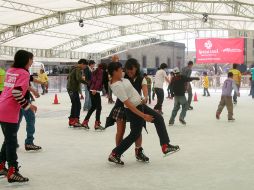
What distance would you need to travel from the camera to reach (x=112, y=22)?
103ft

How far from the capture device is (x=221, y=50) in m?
29.0

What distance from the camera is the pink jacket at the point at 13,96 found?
386 centimetres

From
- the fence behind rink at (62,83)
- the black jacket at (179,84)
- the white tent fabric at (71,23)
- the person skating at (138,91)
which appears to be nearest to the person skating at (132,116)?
the person skating at (138,91)

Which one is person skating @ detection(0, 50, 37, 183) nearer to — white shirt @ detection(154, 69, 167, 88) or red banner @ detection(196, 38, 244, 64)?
white shirt @ detection(154, 69, 167, 88)

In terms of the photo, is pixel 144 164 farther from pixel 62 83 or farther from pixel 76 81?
pixel 62 83

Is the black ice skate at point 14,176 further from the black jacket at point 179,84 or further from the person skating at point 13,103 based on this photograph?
the black jacket at point 179,84

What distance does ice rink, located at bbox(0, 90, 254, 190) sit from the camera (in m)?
3.98

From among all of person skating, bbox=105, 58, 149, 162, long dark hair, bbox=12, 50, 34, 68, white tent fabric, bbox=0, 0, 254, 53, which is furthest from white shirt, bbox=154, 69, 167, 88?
white tent fabric, bbox=0, 0, 254, 53

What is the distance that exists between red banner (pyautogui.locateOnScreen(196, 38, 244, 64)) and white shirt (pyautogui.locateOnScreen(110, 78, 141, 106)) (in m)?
25.3

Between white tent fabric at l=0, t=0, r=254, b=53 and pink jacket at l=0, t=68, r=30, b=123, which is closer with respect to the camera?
pink jacket at l=0, t=68, r=30, b=123

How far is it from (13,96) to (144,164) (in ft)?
6.36

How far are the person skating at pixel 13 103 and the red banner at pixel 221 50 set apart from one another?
26325 millimetres

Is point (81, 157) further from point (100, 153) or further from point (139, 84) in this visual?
point (139, 84)

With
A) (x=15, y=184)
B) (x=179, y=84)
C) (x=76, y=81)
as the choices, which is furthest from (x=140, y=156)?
(x=179, y=84)
